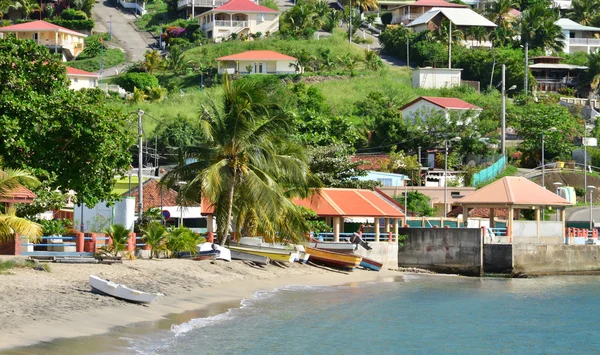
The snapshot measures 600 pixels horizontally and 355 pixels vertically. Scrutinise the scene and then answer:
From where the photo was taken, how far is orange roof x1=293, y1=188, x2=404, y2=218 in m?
49.4

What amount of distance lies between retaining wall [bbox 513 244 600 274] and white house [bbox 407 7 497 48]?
56159mm

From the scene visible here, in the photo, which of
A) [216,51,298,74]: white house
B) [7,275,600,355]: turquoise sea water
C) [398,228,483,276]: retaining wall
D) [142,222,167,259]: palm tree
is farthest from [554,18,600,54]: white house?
[142,222,167,259]: palm tree

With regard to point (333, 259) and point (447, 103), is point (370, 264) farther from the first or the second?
point (447, 103)

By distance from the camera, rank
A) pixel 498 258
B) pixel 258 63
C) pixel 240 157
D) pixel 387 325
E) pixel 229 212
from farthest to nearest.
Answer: pixel 258 63 → pixel 498 258 → pixel 229 212 → pixel 240 157 → pixel 387 325

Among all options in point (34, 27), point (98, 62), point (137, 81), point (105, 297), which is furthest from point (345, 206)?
point (34, 27)

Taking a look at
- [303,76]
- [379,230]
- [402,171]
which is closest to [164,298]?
[379,230]

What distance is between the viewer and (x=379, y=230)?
175ft

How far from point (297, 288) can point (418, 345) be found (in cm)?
1089

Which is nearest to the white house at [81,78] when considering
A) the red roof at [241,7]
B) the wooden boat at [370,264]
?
the red roof at [241,7]

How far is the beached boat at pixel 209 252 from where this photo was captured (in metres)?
39.2

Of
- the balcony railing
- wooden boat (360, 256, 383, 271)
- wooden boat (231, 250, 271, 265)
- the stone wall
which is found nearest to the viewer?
wooden boat (231, 250, 271, 265)

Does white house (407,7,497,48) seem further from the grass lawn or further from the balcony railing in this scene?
the grass lawn

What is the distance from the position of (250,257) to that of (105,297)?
14.6 metres

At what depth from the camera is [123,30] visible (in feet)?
415
